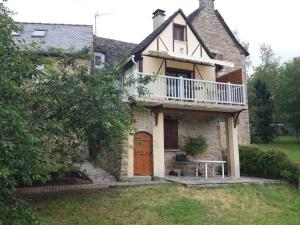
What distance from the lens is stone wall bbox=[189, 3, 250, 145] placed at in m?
22.9

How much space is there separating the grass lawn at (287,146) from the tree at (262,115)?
1.12 meters

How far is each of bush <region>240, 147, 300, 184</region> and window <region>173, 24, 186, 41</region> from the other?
6571mm

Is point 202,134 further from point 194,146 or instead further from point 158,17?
point 158,17

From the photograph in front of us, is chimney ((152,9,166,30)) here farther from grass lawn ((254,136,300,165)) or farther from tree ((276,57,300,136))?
tree ((276,57,300,136))

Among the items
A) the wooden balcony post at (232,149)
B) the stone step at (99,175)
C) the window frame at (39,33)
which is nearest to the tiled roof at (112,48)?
the window frame at (39,33)

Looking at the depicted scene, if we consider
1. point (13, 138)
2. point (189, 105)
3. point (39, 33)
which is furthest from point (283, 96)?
point (13, 138)

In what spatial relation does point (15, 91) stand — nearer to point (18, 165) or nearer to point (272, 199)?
point (18, 165)

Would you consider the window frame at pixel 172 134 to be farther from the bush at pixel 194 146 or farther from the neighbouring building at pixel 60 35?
the neighbouring building at pixel 60 35

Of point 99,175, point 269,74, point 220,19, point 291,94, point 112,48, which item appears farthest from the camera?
point 269,74

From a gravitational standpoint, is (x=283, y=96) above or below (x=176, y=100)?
above

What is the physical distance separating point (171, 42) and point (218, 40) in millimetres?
6853

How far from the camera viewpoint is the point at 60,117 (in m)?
9.54

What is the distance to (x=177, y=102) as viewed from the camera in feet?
51.0

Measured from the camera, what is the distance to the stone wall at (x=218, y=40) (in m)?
22.9
